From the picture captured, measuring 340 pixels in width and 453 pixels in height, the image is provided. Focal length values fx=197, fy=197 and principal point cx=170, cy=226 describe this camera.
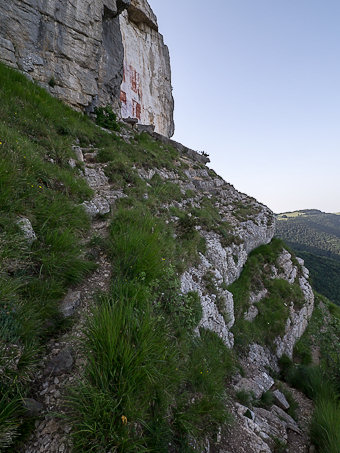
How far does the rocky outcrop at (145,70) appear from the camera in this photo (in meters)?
20.3

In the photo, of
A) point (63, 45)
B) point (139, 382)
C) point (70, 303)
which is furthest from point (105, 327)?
→ point (63, 45)

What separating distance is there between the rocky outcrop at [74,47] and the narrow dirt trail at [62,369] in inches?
516

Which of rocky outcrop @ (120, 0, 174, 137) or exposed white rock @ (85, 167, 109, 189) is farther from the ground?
rocky outcrop @ (120, 0, 174, 137)

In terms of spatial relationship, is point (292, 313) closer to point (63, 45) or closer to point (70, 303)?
point (70, 303)

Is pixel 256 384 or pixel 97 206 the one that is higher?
pixel 97 206

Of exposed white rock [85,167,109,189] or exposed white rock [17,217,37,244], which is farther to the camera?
exposed white rock [85,167,109,189]

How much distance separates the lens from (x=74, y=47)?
1238cm

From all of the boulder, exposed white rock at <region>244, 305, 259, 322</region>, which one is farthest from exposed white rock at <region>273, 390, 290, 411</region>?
the boulder

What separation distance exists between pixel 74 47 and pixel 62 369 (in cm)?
1707

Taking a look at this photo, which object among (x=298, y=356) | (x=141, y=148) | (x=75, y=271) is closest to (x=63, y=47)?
(x=141, y=148)

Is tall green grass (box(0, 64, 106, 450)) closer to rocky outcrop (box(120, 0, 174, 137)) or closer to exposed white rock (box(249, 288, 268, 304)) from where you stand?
exposed white rock (box(249, 288, 268, 304))

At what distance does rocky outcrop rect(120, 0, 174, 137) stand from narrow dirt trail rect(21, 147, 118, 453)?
20.5m

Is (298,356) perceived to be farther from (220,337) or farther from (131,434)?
(131,434)

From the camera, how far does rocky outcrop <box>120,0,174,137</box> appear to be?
20266 mm
